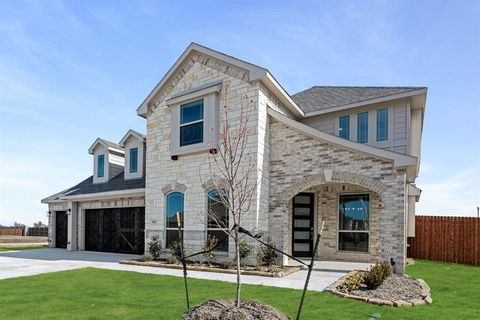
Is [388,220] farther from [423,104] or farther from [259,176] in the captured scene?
[423,104]

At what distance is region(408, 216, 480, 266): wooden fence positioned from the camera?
13.9m

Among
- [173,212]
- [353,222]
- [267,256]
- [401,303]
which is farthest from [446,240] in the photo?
[173,212]

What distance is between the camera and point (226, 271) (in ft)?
33.6

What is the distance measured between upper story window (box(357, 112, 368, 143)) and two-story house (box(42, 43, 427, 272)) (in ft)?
0.13

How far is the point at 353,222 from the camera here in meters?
13.1

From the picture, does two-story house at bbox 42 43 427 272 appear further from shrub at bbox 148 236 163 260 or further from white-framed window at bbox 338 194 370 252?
shrub at bbox 148 236 163 260

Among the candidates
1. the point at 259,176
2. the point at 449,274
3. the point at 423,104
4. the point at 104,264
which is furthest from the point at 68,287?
the point at 423,104

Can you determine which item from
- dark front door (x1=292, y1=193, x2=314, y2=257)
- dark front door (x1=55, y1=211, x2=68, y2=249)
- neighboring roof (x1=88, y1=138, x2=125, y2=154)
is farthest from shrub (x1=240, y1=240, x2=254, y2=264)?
dark front door (x1=55, y1=211, x2=68, y2=249)

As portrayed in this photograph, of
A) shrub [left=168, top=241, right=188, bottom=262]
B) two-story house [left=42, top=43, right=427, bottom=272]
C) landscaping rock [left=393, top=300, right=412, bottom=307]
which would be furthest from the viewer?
shrub [left=168, top=241, right=188, bottom=262]

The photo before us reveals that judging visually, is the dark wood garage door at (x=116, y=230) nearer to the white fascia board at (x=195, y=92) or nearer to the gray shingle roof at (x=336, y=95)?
the white fascia board at (x=195, y=92)

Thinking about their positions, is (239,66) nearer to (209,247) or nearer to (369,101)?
(369,101)

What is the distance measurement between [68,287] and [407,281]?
841 cm

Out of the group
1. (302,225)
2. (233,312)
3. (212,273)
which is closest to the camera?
(233,312)

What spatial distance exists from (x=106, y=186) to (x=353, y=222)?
41.0ft
